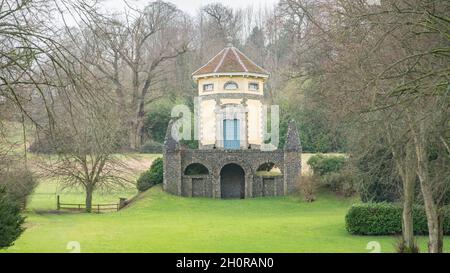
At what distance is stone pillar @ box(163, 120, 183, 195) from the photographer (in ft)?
150

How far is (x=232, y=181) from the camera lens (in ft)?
157

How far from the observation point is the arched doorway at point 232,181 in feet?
156

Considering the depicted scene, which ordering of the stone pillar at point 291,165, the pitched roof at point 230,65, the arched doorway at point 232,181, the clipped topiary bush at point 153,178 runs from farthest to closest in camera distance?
the pitched roof at point 230,65 → the arched doorway at point 232,181 → the clipped topiary bush at point 153,178 → the stone pillar at point 291,165

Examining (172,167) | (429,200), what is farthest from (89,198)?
(429,200)

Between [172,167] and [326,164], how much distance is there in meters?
9.91

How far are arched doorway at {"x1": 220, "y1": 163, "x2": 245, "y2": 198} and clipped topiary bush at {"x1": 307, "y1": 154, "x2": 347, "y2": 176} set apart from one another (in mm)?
5214

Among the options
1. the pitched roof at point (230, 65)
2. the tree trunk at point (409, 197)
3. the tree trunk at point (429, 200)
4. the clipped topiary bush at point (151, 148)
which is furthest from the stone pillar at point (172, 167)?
the tree trunk at point (429, 200)

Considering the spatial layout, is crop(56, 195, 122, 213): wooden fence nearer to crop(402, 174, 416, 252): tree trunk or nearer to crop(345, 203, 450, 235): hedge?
crop(345, 203, 450, 235): hedge

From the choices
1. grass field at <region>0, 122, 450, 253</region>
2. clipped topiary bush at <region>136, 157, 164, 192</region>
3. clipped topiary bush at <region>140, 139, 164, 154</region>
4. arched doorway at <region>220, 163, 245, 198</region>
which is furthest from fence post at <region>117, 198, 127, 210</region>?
clipped topiary bush at <region>140, 139, 164, 154</region>

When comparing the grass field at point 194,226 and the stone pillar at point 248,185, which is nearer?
the grass field at point 194,226

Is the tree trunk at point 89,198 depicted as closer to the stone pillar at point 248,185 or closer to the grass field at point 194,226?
the grass field at point 194,226

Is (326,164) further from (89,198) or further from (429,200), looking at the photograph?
(429,200)

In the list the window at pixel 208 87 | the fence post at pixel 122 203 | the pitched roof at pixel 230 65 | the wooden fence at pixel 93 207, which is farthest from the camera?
the window at pixel 208 87
